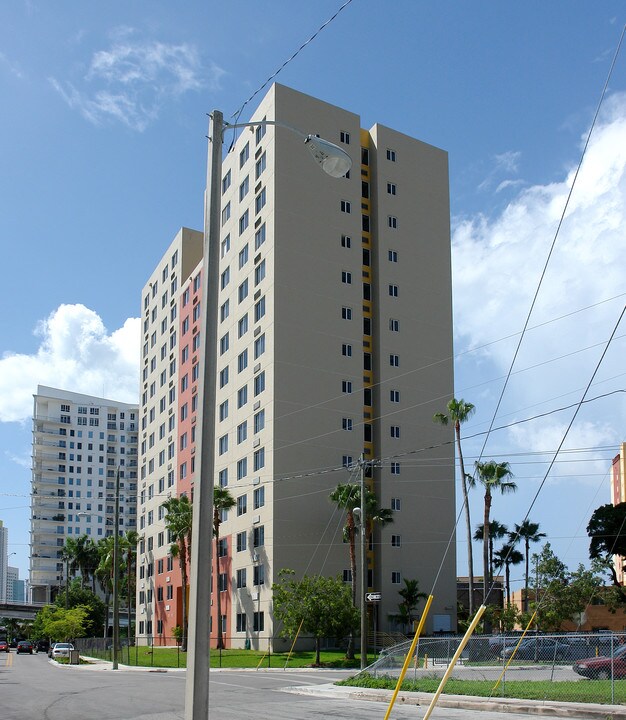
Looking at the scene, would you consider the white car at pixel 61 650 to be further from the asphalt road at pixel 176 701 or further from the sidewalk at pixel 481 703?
the sidewalk at pixel 481 703

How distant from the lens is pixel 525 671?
94.1 feet

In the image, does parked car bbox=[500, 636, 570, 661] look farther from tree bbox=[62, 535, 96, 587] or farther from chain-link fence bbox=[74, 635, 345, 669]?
tree bbox=[62, 535, 96, 587]

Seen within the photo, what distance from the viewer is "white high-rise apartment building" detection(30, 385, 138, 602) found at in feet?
537

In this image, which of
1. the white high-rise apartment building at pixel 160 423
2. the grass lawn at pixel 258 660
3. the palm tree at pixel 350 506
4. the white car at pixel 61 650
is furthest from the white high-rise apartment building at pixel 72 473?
the palm tree at pixel 350 506

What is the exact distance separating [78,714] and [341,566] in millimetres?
40679

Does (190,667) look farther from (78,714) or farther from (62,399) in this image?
(62,399)

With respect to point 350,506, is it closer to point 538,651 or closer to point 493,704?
point 538,651

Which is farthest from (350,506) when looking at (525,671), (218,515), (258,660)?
(525,671)

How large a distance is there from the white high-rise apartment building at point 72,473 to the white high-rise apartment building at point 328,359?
10383 cm

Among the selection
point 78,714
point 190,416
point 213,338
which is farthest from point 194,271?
point 213,338

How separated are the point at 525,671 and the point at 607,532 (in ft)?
145

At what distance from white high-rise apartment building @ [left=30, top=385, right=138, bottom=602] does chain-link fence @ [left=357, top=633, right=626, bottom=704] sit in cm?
13346

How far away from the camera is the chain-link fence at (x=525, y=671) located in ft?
76.7

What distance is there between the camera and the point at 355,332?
6619 cm
